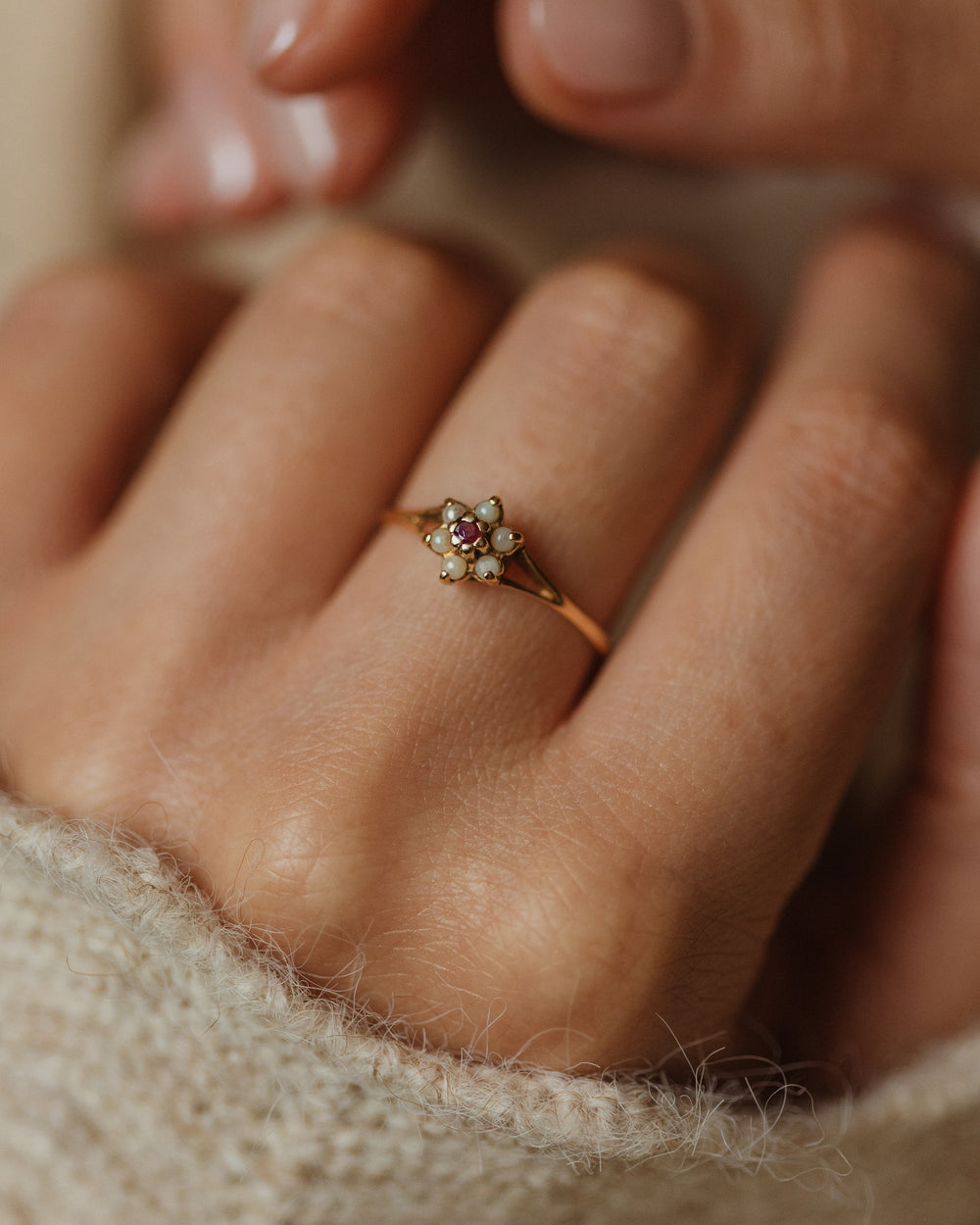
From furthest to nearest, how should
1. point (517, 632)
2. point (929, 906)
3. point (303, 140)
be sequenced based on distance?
1. point (303, 140)
2. point (929, 906)
3. point (517, 632)

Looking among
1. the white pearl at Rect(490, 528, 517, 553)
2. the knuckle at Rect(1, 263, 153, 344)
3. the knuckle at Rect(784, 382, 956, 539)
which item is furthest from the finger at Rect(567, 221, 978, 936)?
the knuckle at Rect(1, 263, 153, 344)

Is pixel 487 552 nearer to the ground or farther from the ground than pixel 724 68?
nearer to the ground

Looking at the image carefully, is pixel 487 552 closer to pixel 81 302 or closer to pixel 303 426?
pixel 303 426

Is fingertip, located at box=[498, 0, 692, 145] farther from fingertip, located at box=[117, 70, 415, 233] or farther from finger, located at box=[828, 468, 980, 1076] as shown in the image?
finger, located at box=[828, 468, 980, 1076]

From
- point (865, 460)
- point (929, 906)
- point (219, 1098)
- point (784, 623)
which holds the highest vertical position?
point (865, 460)

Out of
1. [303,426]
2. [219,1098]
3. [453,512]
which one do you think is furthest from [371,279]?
[219,1098]

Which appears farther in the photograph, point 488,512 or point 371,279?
point 371,279
